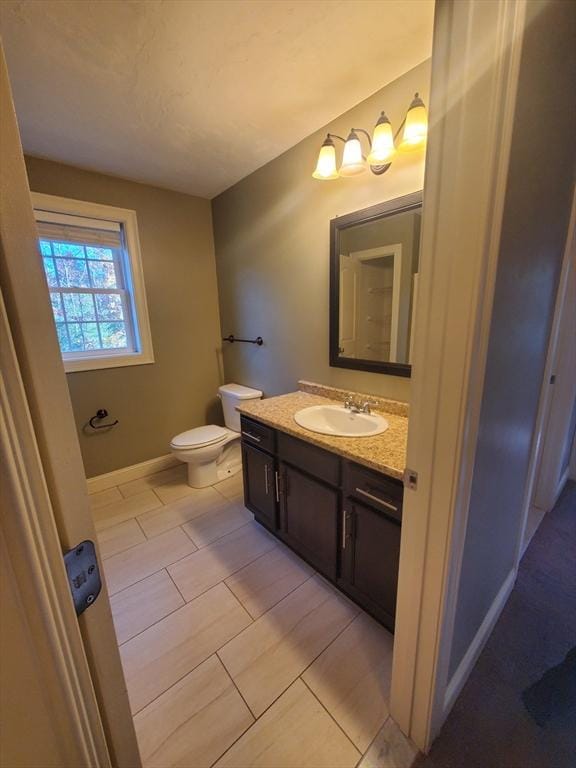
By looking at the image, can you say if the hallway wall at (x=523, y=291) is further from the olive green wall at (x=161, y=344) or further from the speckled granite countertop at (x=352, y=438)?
the olive green wall at (x=161, y=344)

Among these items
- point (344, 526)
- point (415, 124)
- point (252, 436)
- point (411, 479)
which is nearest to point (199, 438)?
point (252, 436)

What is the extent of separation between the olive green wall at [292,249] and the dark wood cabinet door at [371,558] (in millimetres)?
704

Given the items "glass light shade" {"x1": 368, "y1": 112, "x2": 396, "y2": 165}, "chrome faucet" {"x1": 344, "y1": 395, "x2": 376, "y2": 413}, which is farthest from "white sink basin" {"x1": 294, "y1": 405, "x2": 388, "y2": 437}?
"glass light shade" {"x1": 368, "y1": 112, "x2": 396, "y2": 165}

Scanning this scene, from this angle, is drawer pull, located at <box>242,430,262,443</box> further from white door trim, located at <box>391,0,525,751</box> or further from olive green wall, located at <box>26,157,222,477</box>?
olive green wall, located at <box>26,157,222,477</box>

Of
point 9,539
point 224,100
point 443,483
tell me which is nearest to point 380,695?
point 443,483

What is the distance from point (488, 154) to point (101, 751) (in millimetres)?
1245

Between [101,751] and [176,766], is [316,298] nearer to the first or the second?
[101,751]

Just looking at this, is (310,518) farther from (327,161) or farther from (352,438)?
(327,161)

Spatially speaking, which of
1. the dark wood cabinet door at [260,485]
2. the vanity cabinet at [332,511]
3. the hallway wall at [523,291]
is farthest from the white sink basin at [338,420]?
the hallway wall at [523,291]

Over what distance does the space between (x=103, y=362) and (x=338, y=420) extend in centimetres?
190

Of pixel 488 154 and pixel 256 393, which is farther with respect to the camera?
pixel 256 393

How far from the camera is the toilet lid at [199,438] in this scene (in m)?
2.39

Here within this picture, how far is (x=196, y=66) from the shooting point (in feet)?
4.49

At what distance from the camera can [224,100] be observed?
5.16 ft
